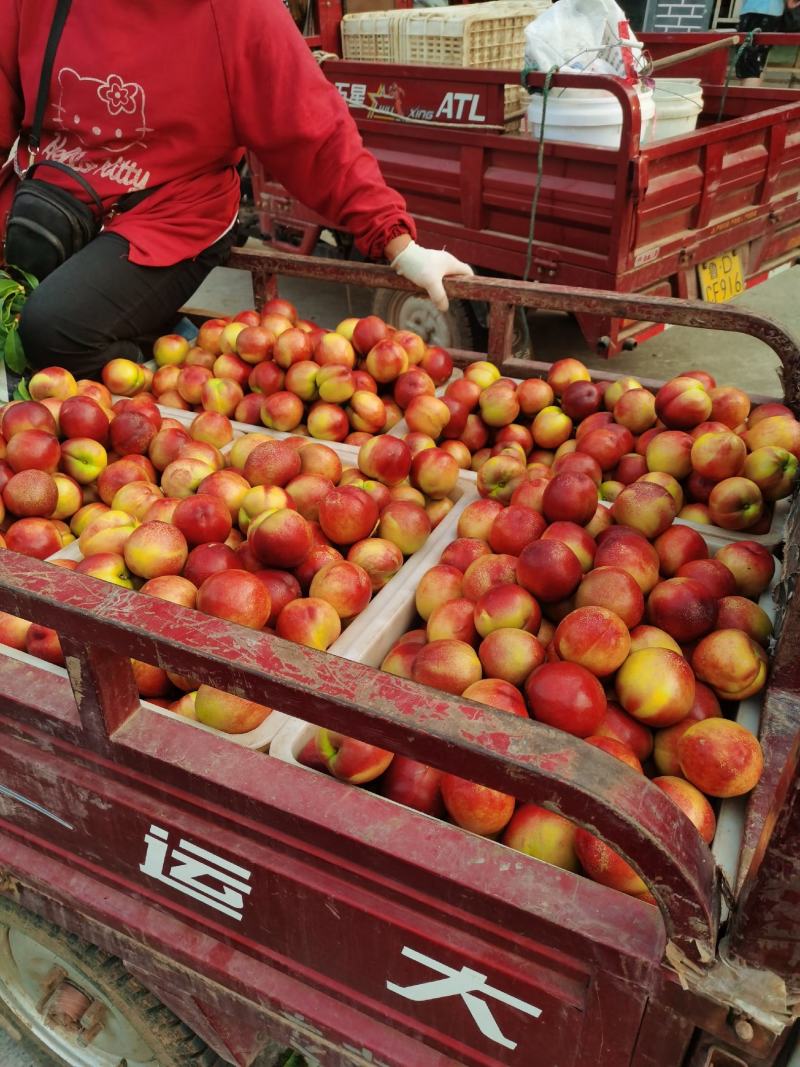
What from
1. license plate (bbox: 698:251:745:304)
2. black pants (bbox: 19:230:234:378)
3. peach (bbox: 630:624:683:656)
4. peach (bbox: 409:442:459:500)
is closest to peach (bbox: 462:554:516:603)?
peach (bbox: 630:624:683:656)

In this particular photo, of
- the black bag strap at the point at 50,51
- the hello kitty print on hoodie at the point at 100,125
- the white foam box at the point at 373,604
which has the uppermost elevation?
the black bag strap at the point at 50,51

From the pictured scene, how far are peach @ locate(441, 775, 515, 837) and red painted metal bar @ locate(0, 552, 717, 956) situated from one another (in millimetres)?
370

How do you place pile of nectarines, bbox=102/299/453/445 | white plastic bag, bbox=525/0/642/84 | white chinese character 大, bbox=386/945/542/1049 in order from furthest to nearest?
white plastic bag, bbox=525/0/642/84 → pile of nectarines, bbox=102/299/453/445 → white chinese character 大, bbox=386/945/542/1049

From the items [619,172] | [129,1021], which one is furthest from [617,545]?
[619,172]

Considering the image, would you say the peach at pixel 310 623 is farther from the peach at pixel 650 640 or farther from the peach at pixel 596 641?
the peach at pixel 650 640

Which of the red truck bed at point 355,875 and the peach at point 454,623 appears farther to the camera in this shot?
the peach at point 454,623

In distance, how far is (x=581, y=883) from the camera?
3.54 feet

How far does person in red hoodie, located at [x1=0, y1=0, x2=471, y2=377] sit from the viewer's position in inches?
109

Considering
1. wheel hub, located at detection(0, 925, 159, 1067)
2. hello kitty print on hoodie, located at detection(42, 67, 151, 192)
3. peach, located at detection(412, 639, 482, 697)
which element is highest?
hello kitty print on hoodie, located at detection(42, 67, 151, 192)

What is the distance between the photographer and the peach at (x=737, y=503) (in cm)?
192

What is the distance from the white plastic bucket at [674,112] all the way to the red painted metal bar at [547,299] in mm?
2619

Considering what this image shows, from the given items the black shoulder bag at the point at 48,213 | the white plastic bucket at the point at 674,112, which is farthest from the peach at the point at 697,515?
the white plastic bucket at the point at 674,112

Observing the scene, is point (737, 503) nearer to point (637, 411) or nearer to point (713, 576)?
point (713, 576)

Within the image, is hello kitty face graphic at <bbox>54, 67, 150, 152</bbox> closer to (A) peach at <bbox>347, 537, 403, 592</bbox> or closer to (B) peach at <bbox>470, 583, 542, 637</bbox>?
(A) peach at <bbox>347, 537, 403, 592</bbox>
